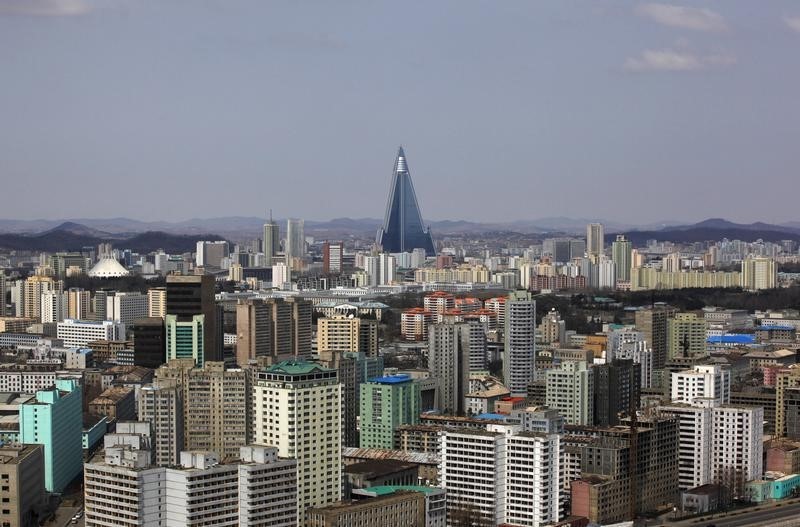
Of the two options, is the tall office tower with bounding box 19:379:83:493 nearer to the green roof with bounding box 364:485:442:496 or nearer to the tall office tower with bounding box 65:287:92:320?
the green roof with bounding box 364:485:442:496

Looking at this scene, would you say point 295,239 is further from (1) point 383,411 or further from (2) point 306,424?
(2) point 306,424

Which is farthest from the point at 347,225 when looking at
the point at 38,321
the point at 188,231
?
the point at 38,321

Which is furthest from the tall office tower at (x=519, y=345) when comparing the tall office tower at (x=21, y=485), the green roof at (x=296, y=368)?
the tall office tower at (x=21, y=485)

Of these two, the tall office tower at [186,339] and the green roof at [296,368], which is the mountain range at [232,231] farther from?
the green roof at [296,368]

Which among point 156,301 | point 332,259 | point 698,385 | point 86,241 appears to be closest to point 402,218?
point 332,259

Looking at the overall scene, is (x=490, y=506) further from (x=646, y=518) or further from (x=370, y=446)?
(x=370, y=446)

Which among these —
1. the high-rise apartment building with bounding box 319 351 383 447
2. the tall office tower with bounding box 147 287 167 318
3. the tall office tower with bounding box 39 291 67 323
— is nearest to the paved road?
the high-rise apartment building with bounding box 319 351 383 447
